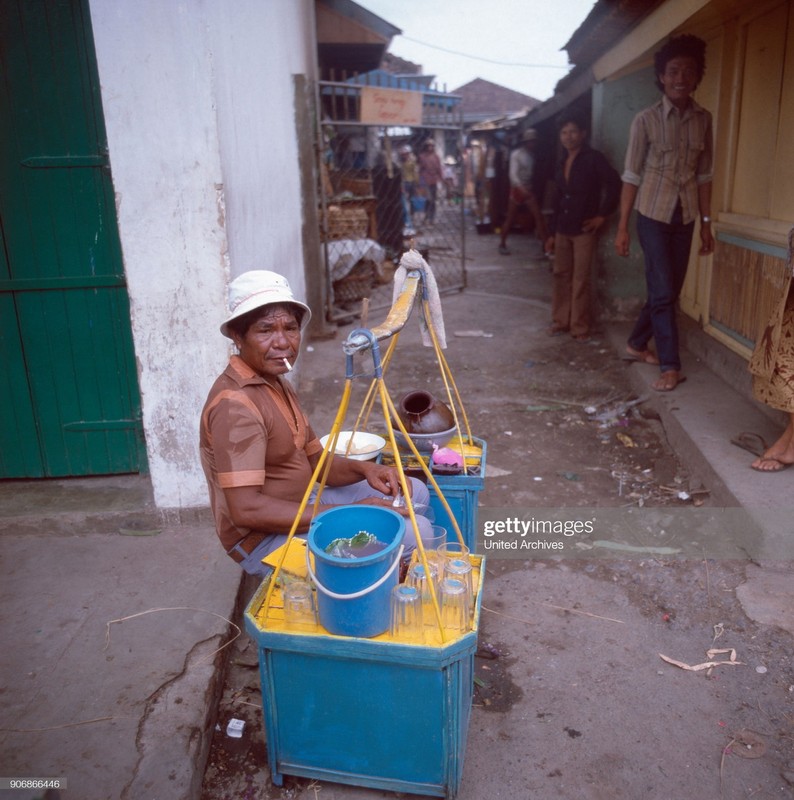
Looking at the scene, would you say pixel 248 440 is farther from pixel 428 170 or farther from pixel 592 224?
pixel 428 170

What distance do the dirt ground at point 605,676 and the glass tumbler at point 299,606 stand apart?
63 centimetres

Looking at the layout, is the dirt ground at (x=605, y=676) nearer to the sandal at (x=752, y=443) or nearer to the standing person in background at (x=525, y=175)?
the sandal at (x=752, y=443)

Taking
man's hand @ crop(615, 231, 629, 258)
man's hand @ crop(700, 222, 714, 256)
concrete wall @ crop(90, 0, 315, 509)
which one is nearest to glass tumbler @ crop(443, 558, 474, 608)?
concrete wall @ crop(90, 0, 315, 509)

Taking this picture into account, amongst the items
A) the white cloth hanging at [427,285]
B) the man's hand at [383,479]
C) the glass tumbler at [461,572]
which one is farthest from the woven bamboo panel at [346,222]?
the glass tumbler at [461,572]

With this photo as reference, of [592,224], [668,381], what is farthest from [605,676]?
[592,224]

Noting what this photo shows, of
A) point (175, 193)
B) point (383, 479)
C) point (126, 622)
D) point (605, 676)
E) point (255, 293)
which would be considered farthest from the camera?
point (175, 193)

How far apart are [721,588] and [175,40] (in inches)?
137

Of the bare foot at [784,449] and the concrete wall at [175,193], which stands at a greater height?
the concrete wall at [175,193]

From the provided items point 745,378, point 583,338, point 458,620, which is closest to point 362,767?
point 458,620

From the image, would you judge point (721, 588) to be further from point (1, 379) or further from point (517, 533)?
point (1, 379)

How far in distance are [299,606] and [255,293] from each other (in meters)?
1.01

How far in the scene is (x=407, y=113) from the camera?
28.3 ft

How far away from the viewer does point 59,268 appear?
3547mm

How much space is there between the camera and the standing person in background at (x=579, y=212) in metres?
6.97
